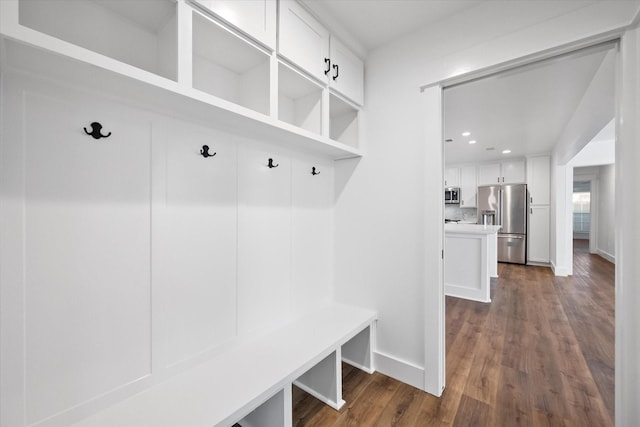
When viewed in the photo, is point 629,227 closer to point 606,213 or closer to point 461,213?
point 461,213

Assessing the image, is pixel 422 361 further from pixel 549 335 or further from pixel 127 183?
pixel 127 183

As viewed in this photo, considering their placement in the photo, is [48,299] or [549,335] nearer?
[48,299]

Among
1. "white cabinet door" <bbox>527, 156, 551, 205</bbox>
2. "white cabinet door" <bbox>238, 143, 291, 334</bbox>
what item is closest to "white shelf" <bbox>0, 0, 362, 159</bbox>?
"white cabinet door" <bbox>238, 143, 291, 334</bbox>

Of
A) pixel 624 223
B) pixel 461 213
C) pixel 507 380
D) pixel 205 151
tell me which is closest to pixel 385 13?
pixel 205 151

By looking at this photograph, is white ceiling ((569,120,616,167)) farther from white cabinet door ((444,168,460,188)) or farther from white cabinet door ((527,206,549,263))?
white cabinet door ((444,168,460,188))

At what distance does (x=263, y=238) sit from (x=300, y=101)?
39.5 inches

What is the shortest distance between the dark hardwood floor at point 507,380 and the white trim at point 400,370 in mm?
43

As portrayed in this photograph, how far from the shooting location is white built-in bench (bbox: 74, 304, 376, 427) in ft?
3.54

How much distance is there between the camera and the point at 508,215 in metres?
6.19

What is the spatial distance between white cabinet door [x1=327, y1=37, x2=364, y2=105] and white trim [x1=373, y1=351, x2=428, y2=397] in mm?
1922

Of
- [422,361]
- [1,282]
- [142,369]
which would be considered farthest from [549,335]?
[1,282]

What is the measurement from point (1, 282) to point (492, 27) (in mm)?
2541

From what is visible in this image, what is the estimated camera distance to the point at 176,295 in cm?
134

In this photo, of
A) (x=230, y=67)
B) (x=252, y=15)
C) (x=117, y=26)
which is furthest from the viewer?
(x=230, y=67)
